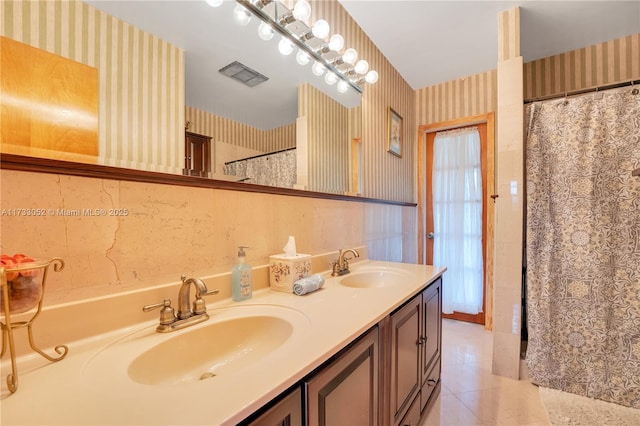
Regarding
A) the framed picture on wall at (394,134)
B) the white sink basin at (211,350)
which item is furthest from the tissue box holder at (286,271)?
the framed picture on wall at (394,134)

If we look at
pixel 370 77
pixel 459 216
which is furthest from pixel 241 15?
pixel 459 216

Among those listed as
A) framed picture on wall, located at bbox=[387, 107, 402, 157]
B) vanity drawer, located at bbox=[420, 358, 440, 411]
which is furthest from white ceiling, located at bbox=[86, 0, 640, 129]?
vanity drawer, located at bbox=[420, 358, 440, 411]

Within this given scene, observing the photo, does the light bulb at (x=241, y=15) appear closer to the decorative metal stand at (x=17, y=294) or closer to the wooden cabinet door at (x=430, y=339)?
the decorative metal stand at (x=17, y=294)

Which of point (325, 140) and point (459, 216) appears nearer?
point (325, 140)

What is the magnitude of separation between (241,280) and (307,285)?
264 millimetres

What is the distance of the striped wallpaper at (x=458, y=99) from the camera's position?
268 cm

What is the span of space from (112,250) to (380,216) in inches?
72.0

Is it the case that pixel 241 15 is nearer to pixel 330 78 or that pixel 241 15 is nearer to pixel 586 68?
pixel 330 78

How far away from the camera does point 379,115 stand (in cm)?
228

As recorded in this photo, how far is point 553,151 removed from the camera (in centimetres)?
180

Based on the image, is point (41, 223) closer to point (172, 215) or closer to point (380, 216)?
point (172, 215)

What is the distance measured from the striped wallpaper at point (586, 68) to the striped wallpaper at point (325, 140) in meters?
1.60

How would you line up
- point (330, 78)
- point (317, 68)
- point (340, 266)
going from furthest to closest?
point (330, 78) → point (317, 68) → point (340, 266)

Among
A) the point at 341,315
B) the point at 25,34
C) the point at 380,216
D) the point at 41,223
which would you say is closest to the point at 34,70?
the point at 25,34
